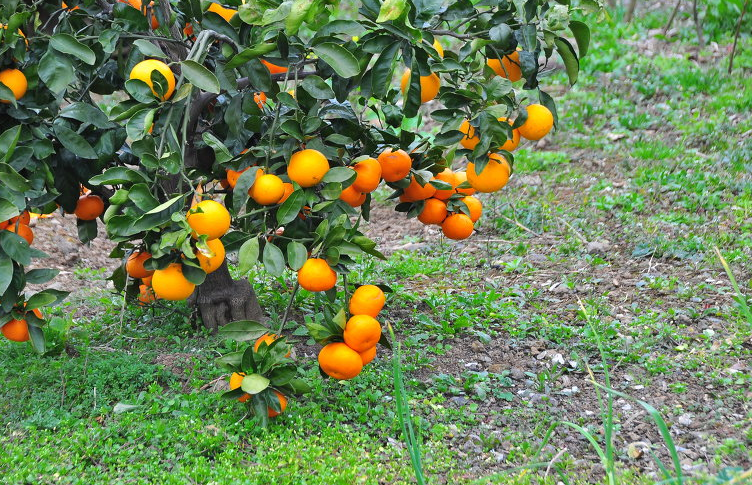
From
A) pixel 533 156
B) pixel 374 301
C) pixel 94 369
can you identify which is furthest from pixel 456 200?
pixel 533 156

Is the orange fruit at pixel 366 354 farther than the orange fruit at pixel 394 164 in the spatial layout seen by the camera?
No

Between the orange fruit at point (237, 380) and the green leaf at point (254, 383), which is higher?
the green leaf at point (254, 383)

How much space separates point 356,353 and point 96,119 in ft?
3.52

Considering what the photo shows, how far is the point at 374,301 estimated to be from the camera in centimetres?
219

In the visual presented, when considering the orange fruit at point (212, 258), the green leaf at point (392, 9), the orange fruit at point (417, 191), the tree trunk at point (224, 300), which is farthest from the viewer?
the tree trunk at point (224, 300)

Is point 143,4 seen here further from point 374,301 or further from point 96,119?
point 374,301

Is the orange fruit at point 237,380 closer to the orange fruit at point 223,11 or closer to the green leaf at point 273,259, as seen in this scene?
the green leaf at point 273,259

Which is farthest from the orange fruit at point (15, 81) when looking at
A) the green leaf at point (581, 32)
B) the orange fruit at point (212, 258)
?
the green leaf at point (581, 32)

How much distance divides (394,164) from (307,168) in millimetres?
440

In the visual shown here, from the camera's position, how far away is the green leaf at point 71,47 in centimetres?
208

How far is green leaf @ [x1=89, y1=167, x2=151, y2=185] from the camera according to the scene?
78.7 inches

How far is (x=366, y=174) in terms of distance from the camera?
2297 mm

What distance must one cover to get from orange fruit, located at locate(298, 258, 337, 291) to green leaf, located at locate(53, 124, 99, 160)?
75 centimetres

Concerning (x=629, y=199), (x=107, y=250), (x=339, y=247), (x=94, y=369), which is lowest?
(x=107, y=250)
